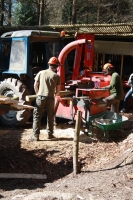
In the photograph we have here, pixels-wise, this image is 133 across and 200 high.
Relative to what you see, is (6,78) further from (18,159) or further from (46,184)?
(46,184)

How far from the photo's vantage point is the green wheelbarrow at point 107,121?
22.2 feet

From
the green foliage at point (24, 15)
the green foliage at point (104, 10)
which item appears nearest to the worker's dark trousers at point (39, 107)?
the green foliage at point (104, 10)

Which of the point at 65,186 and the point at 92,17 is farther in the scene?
the point at 92,17

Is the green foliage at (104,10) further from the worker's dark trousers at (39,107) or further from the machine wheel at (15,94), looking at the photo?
the worker's dark trousers at (39,107)

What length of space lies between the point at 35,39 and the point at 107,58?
7312 millimetres

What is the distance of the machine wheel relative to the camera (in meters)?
7.99

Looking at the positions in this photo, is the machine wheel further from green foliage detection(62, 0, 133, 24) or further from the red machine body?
green foliage detection(62, 0, 133, 24)

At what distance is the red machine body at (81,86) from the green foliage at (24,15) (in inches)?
630

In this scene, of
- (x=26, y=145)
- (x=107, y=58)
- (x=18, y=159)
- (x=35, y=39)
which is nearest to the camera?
(x=18, y=159)

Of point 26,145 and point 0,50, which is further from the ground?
point 0,50

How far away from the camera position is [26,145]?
22.3ft

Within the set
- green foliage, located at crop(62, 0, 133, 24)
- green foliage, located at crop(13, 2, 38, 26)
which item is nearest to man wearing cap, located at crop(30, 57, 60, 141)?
green foliage, located at crop(62, 0, 133, 24)

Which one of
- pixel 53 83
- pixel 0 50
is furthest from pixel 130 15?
pixel 53 83

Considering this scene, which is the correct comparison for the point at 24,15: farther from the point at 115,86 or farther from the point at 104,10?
the point at 115,86
